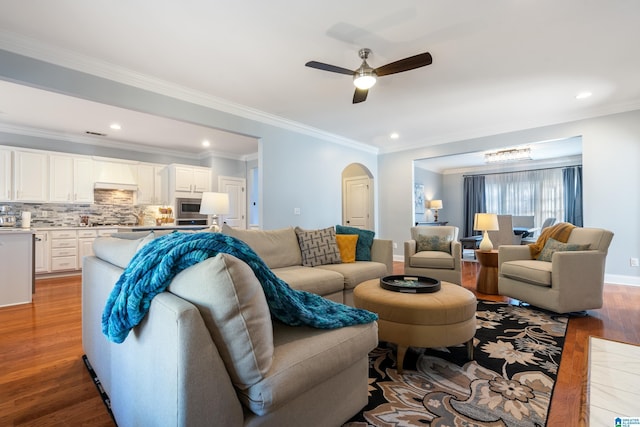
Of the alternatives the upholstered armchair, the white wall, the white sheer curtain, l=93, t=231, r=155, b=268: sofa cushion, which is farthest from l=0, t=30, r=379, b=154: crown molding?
the white sheer curtain

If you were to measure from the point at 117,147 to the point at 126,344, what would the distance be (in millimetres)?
6191

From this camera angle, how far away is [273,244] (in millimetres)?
3266

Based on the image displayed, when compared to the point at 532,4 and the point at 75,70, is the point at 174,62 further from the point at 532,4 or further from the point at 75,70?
the point at 532,4

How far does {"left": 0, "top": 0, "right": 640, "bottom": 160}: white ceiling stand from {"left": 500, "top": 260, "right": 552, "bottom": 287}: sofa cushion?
6.95 ft

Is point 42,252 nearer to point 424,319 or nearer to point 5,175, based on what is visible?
point 5,175

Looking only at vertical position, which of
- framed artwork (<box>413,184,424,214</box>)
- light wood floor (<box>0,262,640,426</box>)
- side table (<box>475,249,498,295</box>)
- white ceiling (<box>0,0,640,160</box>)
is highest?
white ceiling (<box>0,0,640,160</box>)

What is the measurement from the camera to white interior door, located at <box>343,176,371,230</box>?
7.43 metres

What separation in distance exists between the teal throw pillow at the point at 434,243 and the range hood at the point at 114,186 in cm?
560

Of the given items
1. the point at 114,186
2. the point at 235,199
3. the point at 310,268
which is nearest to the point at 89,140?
the point at 114,186

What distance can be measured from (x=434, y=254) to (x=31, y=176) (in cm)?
663

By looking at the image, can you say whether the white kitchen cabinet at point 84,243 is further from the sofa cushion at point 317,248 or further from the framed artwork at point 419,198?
the framed artwork at point 419,198

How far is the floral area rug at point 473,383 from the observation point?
5.09 ft

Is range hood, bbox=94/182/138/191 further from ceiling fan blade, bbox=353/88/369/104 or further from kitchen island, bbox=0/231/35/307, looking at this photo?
ceiling fan blade, bbox=353/88/369/104

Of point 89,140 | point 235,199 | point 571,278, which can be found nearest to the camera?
point 571,278
